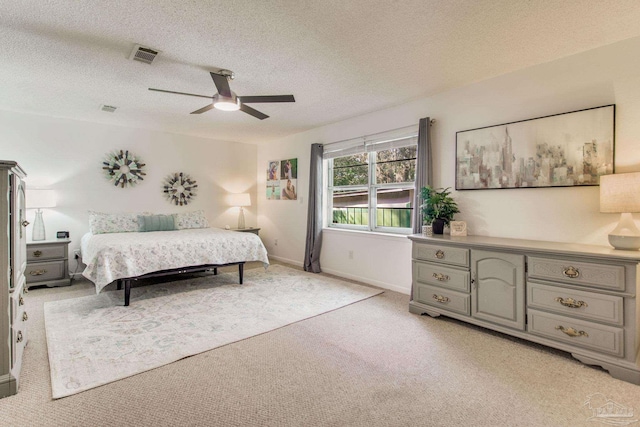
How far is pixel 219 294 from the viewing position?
389 cm

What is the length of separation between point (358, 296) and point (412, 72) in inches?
103

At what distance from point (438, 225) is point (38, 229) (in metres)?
5.49

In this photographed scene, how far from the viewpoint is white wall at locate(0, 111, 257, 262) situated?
450 centimetres

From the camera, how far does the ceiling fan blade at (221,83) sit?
2.73 meters

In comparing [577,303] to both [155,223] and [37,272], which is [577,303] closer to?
[155,223]

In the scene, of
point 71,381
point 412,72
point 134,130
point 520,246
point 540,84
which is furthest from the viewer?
point 134,130

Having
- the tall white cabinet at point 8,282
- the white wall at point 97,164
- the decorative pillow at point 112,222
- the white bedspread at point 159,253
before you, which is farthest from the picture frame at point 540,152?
the decorative pillow at point 112,222

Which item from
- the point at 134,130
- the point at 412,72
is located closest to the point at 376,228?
the point at 412,72

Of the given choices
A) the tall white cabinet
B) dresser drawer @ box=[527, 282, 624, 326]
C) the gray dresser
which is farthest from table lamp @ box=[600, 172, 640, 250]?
the tall white cabinet

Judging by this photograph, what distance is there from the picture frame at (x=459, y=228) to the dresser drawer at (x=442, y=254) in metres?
0.35

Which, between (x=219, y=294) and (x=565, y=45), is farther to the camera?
(x=219, y=294)

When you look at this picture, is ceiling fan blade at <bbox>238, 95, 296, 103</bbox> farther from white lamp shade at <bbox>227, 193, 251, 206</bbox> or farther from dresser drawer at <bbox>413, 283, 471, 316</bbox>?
white lamp shade at <bbox>227, 193, 251, 206</bbox>

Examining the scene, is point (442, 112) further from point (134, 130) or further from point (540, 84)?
point (134, 130)

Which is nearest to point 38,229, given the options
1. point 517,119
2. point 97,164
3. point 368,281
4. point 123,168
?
point 97,164
